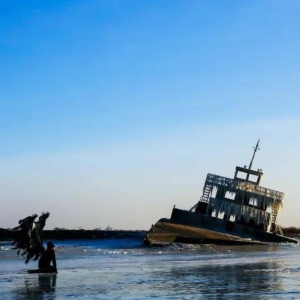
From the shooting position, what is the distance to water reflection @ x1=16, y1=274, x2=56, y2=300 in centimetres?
1562

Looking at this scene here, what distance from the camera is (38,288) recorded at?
17.7m

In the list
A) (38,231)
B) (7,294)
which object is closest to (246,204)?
(38,231)

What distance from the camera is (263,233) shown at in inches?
2430

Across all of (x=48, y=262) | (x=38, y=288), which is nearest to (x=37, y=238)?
(x=48, y=262)

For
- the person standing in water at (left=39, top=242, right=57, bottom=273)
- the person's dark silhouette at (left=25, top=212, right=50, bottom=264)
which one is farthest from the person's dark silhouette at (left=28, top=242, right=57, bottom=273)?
the person's dark silhouette at (left=25, top=212, right=50, bottom=264)

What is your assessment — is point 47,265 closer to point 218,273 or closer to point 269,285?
point 218,273

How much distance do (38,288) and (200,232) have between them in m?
38.8

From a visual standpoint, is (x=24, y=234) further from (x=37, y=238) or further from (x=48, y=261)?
(x=48, y=261)

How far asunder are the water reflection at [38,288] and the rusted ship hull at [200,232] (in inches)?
1227

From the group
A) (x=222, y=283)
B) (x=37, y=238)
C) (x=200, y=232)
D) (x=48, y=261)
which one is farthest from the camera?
(x=200, y=232)

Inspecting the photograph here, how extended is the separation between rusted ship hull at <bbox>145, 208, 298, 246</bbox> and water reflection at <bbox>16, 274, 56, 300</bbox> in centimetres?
3117

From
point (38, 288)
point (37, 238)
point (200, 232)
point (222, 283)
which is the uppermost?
point (200, 232)

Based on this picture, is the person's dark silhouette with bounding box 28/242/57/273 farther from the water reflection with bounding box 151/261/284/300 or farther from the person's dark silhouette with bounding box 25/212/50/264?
the water reflection with bounding box 151/261/284/300

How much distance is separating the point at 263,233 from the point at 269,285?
148ft
